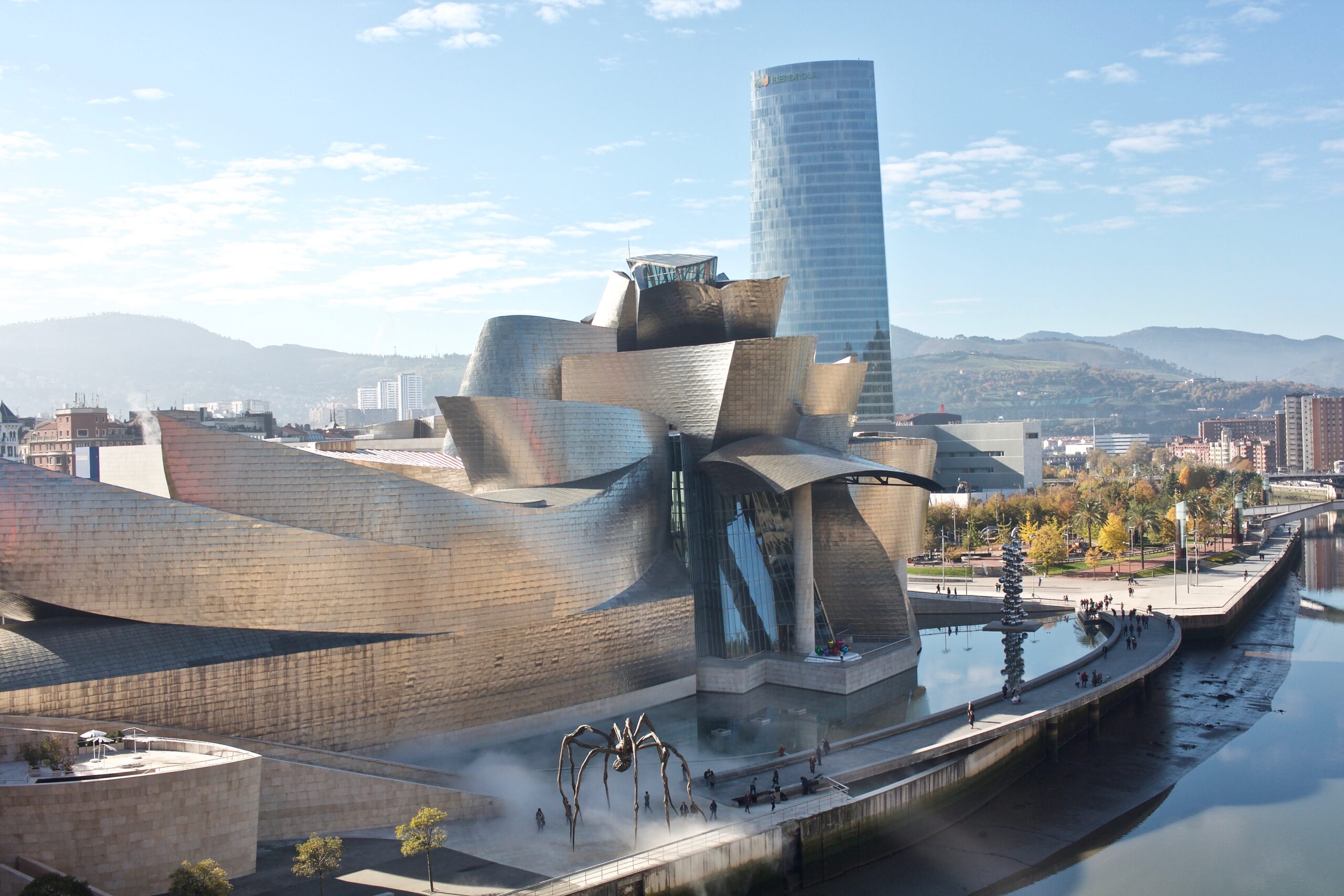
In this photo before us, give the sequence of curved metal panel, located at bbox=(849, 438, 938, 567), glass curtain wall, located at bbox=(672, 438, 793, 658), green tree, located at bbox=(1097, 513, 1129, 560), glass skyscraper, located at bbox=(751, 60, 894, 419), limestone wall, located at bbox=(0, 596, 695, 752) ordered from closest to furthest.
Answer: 1. limestone wall, located at bbox=(0, 596, 695, 752)
2. glass curtain wall, located at bbox=(672, 438, 793, 658)
3. curved metal panel, located at bbox=(849, 438, 938, 567)
4. green tree, located at bbox=(1097, 513, 1129, 560)
5. glass skyscraper, located at bbox=(751, 60, 894, 419)

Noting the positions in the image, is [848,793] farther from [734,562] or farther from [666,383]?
[666,383]

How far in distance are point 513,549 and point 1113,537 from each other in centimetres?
5008

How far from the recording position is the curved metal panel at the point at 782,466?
109 ft

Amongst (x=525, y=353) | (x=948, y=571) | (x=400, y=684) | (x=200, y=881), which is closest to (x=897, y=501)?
(x=525, y=353)

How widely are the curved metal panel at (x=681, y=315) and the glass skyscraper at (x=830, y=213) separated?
7642cm

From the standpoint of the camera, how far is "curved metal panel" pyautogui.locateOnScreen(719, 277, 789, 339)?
39.3 m

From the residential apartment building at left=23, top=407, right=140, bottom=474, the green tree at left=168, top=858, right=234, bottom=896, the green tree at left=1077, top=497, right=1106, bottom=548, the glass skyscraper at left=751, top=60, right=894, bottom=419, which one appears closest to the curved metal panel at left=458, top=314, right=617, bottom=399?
the green tree at left=168, top=858, right=234, bottom=896

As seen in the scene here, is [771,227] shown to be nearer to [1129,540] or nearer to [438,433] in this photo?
[1129,540]

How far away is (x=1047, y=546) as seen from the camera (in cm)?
6394

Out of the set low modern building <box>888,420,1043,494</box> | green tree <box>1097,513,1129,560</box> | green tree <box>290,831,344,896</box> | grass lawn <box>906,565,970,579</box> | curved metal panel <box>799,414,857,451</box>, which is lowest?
grass lawn <box>906,565,970,579</box>

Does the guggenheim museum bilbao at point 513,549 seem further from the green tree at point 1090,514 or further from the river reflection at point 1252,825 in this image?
the green tree at point 1090,514

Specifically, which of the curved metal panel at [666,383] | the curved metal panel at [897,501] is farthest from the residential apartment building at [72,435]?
the curved metal panel at [897,501]

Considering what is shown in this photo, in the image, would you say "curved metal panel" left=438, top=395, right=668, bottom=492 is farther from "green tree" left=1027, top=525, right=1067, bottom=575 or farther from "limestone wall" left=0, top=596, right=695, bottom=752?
"green tree" left=1027, top=525, right=1067, bottom=575

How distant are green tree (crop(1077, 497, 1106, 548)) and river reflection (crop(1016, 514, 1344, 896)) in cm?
3483
